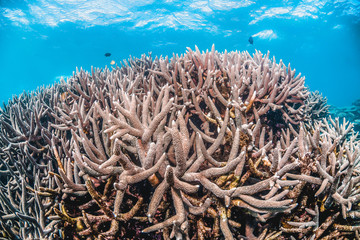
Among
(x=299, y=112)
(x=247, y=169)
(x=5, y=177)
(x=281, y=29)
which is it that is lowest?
(x=5, y=177)

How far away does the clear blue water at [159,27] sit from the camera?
86.2 feet

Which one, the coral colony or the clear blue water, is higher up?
the clear blue water

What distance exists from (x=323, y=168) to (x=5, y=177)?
15.2 ft

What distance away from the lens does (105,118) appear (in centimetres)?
199

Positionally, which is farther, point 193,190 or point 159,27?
point 159,27

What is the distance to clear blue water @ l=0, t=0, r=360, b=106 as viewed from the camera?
26281mm

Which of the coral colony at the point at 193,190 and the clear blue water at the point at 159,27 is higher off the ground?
the clear blue water at the point at 159,27

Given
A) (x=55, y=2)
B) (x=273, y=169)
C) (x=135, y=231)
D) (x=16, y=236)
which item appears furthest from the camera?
(x=55, y=2)

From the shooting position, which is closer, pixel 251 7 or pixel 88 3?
pixel 88 3

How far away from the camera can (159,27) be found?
32969 mm

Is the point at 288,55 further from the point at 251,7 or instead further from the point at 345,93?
the point at 345,93

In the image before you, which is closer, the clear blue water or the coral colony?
the coral colony

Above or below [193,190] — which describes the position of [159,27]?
above

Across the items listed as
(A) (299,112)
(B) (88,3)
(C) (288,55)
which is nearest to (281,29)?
(C) (288,55)
